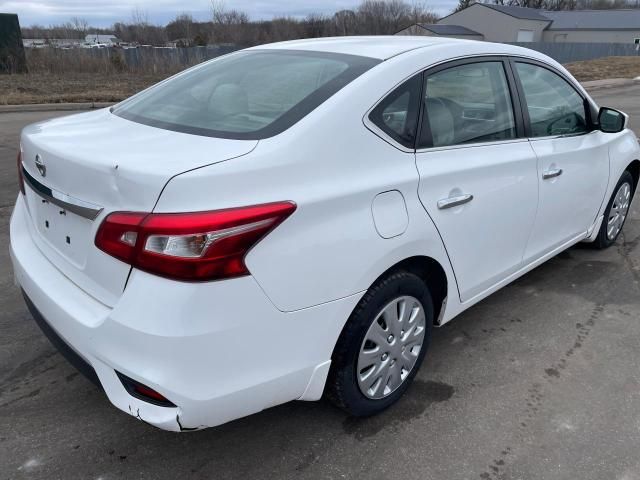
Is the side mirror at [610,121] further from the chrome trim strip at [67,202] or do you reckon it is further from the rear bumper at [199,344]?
the chrome trim strip at [67,202]

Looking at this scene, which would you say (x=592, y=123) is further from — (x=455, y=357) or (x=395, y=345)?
(x=395, y=345)

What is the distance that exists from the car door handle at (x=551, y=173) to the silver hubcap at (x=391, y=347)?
1.24 m

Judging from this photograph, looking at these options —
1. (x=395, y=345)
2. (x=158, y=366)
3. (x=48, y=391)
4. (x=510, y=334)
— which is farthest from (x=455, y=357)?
(x=48, y=391)

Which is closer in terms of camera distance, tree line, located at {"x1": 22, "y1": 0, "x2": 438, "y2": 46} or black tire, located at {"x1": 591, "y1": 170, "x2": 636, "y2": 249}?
black tire, located at {"x1": 591, "y1": 170, "x2": 636, "y2": 249}

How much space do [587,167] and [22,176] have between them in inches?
134

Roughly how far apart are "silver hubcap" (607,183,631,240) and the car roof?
234cm

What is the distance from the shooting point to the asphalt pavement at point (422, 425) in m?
2.29

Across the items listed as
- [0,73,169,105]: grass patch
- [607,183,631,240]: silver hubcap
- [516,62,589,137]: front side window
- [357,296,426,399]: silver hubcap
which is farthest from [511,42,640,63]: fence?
[357,296,426,399]: silver hubcap

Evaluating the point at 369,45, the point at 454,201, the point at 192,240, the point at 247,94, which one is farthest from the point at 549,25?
the point at 192,240

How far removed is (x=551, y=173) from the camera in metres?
3.26

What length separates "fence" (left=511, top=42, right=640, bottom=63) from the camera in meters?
40.8

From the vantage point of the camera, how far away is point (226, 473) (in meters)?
2.26

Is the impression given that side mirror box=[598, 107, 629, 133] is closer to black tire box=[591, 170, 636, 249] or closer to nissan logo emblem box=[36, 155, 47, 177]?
black tire box=[591, 170, 636, 249]

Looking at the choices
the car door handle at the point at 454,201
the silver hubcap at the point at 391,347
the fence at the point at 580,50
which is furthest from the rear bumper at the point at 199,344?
the fence at the point at 580,50
